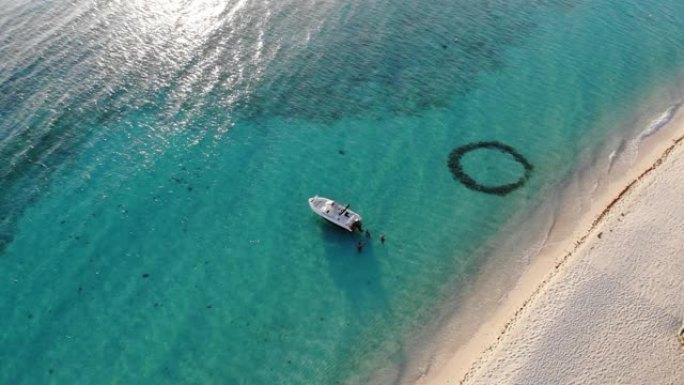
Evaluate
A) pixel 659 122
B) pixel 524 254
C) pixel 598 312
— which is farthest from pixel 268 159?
pixel 659 122

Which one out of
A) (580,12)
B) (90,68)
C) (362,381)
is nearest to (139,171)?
(90,68)

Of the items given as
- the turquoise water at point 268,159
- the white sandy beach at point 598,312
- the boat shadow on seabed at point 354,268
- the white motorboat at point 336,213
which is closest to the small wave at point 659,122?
the turquoise water at point 268,159

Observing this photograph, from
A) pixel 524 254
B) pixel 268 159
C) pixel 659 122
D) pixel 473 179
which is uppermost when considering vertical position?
pixel 659 122

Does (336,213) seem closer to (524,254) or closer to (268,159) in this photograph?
(268,159)

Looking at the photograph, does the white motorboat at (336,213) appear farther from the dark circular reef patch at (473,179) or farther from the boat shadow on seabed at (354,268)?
the dark circular reef patch at (473,179)

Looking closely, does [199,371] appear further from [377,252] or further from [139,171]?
[139,171]

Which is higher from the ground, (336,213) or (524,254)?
(524,254)
